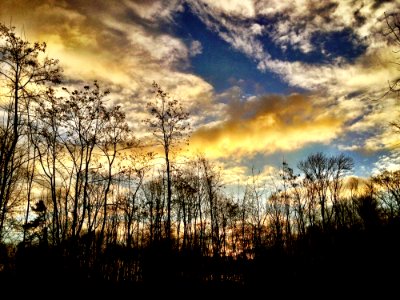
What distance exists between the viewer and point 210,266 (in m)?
19.3

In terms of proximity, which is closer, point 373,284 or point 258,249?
point 373,284

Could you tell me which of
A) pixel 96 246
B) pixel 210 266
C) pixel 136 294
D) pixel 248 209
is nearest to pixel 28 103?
pixel 96 246

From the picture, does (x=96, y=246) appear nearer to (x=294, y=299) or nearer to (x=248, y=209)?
(x=294, y=299)

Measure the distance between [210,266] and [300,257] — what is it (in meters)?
5.82

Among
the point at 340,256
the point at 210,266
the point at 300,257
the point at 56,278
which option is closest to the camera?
the point at 56,278

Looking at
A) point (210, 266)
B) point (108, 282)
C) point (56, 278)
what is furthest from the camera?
point (210, 266)

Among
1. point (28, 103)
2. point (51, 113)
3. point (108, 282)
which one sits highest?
point (51, 113)

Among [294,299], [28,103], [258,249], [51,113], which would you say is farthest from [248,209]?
[28,103]

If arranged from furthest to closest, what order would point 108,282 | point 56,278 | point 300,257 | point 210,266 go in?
point 210,266 < point 300,257 < point 108,282 < point 56,278

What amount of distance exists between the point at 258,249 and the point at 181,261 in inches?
208

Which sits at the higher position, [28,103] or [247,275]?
[28,103]

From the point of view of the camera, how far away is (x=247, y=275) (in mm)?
17578

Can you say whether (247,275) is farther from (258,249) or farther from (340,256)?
(340,256)

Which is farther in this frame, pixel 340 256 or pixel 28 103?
pixel 340 256
